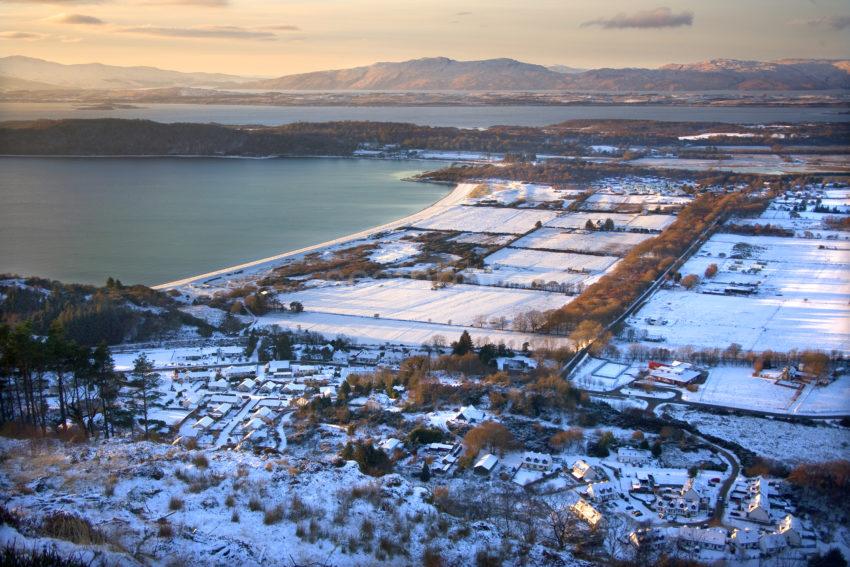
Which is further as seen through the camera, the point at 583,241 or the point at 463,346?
the point at 583,241

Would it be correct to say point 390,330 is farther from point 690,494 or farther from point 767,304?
point 767,304

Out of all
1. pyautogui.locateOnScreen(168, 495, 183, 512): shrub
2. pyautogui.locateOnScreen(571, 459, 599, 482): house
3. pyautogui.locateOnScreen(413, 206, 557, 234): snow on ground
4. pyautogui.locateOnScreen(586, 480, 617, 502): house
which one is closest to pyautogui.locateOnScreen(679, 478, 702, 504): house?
pyautogui.locateOnScreen(586, 480, 617, 502): house

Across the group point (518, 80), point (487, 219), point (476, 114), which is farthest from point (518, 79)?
point (487, 219)

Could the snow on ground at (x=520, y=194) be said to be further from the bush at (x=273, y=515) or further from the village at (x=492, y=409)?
the bush at (x=273, y=515)

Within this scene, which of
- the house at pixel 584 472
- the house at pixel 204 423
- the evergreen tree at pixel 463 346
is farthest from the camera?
the evergreen tree at pixel 463 346

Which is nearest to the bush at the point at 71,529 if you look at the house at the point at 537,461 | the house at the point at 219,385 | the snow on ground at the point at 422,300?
the house at the point at 537,461

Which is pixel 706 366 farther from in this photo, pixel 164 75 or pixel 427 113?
pixel 164 75

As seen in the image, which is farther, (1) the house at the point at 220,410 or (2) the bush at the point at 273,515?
(1) the house at the point at 220,410
